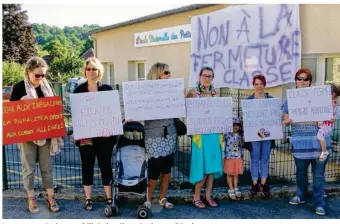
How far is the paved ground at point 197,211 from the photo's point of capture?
408 centimetres

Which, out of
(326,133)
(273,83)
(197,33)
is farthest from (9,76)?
(326,133)

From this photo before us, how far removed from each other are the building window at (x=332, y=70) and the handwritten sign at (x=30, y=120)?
4794mm

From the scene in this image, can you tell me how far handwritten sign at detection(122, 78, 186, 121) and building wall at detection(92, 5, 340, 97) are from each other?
124 inches

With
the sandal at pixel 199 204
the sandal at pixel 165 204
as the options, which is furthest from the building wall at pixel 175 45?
the sandal at pixel 165 204

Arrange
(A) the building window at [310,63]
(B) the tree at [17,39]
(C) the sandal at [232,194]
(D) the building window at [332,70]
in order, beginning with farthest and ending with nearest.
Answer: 1. (B) the tree at [17,39]
2. (A) the building window at [310,63]
3. (D) the building window at [332,70]
4. (C) the sandal at [232,194]

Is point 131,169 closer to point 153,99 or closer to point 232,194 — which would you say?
point 153,99

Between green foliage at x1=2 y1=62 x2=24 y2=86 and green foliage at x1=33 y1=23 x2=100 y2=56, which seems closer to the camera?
green foliage at x1=2 y1=62 x2=24 y2=86

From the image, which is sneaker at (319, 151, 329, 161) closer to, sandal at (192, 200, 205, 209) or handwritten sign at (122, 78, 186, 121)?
sandal at (192, 200, 205, 209)

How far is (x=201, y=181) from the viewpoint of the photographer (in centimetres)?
430

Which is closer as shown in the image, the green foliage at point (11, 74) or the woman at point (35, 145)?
the woman at point (35, 145)

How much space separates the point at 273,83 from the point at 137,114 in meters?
3.37

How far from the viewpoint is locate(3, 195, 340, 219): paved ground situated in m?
4.08

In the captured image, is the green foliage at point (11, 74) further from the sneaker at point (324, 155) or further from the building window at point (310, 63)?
the sneaker at point (324, 155)

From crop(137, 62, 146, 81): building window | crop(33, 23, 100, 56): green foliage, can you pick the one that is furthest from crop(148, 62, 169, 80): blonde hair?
crop(33, 23, 100, 56): green foliage
